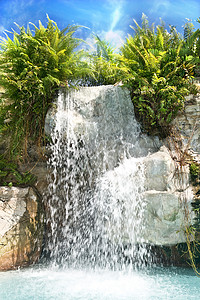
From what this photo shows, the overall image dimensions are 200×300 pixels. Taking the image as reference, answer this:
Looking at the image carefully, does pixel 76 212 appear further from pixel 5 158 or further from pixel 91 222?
pixel 5 158

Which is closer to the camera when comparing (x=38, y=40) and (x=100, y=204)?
(x=100, y=204)

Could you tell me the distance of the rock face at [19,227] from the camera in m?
4.46

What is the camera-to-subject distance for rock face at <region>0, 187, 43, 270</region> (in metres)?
4.46

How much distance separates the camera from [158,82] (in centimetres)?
509

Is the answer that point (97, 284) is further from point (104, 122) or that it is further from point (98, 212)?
point (104, 122)

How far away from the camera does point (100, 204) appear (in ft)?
15.0

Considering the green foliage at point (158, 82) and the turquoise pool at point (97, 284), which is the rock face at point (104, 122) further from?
the turquoise pool at point (97, 284)

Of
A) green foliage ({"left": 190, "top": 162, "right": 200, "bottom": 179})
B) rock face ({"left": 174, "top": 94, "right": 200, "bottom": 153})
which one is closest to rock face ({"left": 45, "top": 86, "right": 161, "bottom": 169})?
rock face ({"left": 174, "top": 94, "right": 200, "bottom": 153})

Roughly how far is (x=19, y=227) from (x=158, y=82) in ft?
13.6

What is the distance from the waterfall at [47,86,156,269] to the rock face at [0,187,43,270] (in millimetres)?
455

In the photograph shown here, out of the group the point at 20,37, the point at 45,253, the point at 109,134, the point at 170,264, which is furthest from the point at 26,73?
the point at 170,264

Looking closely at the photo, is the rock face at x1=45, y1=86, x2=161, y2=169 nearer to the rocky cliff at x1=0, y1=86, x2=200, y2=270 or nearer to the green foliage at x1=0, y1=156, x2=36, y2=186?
the rocky cliff at x1=0, y1=86, x2=200, y2=270

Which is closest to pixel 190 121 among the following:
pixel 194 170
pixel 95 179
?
pixel 194 170

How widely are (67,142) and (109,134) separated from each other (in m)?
0.93
